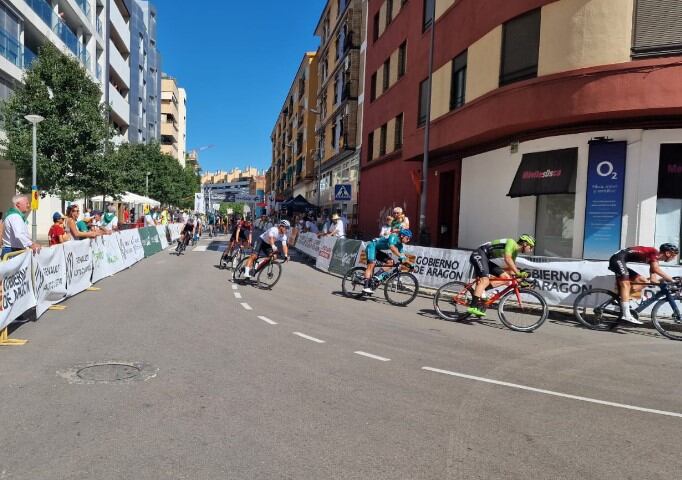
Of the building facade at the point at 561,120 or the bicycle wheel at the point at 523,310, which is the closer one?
the bicycle wheel at the point at 523,310

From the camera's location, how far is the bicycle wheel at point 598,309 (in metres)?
9.20

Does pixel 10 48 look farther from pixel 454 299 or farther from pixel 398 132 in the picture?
pixel 454 299

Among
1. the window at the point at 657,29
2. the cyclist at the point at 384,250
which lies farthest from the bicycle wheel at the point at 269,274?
the window at the point at 657,29

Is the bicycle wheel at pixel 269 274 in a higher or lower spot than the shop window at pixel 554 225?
lower

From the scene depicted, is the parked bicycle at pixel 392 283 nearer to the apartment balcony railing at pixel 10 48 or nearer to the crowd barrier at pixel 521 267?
the crowd barrier at pixel 521 267

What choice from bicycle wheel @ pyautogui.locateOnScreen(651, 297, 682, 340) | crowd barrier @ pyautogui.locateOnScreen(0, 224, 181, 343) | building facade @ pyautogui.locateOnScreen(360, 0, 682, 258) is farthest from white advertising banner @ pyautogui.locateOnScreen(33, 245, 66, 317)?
building facade @ pyautogui.locateOnScreen(360, 0, 682, 258)

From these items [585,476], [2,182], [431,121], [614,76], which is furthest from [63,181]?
[585,476]

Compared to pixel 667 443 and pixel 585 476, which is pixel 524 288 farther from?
pixel 585 476

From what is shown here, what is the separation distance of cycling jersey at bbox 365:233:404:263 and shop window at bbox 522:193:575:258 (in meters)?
5.08

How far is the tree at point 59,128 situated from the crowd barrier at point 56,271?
778cm

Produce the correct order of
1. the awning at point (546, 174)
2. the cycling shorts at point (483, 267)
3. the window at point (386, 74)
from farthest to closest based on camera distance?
the window at point (386, 74) → the awning at point (546, 174) → the cycling shorts at point (483, 267)

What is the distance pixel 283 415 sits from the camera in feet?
14.1

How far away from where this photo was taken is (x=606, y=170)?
12336mm

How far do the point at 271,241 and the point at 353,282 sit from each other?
86.8 inches
